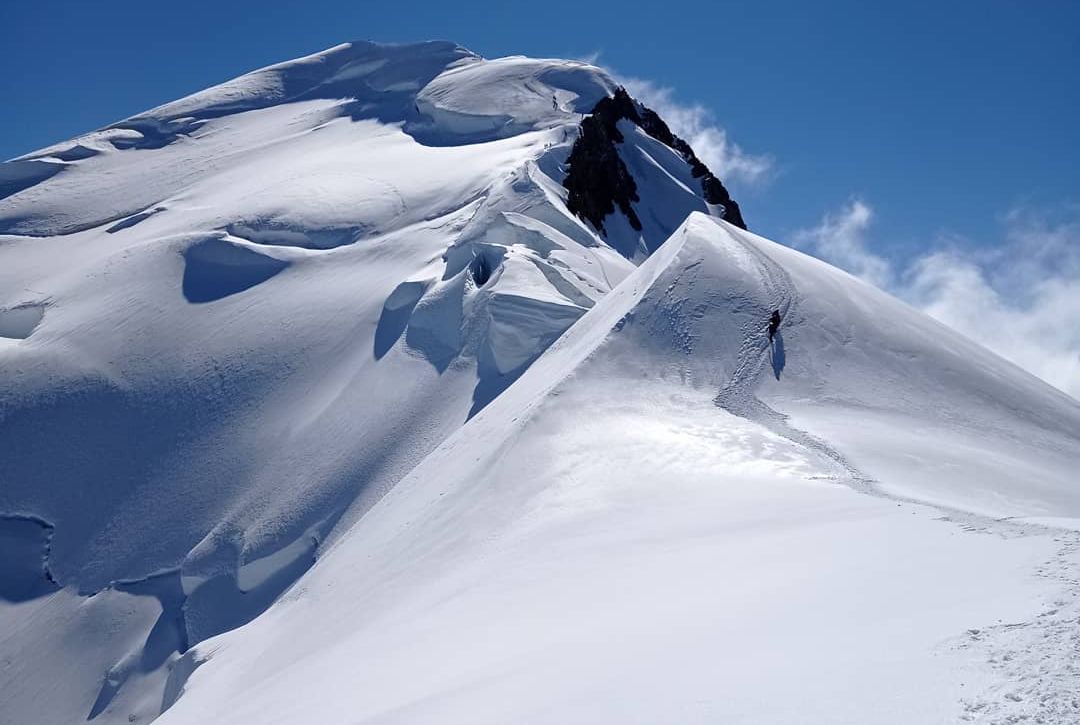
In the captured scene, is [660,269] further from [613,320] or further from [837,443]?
[837,443]

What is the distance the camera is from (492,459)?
16.7 meters

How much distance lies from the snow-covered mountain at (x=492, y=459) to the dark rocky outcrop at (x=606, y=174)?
0.86 ft

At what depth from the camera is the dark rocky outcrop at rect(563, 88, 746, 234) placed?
37.7 m

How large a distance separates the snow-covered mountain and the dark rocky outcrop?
261mm

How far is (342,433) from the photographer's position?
26.3 m

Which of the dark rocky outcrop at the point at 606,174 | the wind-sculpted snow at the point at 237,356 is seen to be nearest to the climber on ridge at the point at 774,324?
the wind-sculpted snow at the point at 237,356

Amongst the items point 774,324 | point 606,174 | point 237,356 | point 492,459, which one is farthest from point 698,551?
point 606,174

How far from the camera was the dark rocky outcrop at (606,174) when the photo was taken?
1484 inches

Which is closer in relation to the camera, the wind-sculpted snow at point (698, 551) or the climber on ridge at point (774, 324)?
the wind-sculpted snow at point (698, 551)

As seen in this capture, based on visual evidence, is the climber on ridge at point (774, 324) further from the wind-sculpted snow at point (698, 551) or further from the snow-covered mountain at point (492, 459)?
the snow-covered mountain at point (492, 459)

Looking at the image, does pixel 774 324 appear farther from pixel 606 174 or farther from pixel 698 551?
pixel 606 174

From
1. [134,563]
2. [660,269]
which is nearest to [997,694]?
[660,269]

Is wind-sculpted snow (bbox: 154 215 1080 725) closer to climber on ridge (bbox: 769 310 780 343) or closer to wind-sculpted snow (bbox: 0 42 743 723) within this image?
climber on ridge (bbox: 769 310 780 343)

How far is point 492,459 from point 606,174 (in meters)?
25.5
